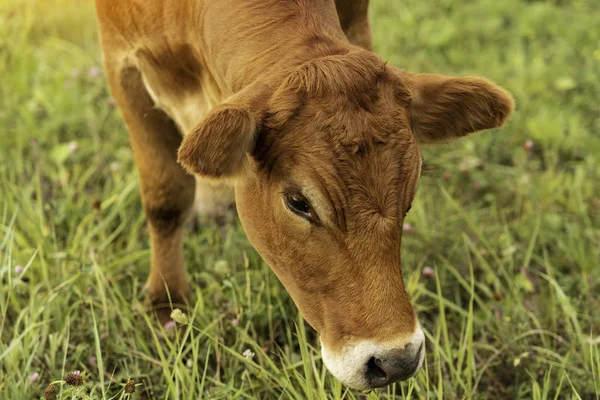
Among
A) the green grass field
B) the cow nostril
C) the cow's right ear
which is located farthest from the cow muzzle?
the cow's right ear

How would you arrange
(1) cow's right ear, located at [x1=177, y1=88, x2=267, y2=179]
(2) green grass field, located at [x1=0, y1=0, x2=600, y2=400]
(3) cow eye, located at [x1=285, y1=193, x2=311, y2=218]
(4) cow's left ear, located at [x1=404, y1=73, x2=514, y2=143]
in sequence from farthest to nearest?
(2) green grass field, located at [x1=0, y1=0, x2=600, y2=400] < (4) cow's left ear, located at [x1=404, y1=73, x2=514, y2=143] < (3) cow eye, located at [x1=285, y1=193, x2=311, y2=218] < (1) cow's right ear, located at [x1=177, y1=88, x2=267, y2=179]

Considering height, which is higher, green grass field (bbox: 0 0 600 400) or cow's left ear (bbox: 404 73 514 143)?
cow's left ear (bbox: 404 73 514 143)

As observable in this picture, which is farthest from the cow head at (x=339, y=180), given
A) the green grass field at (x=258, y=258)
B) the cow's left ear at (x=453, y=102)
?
the green grass field at (x=258, y=258)

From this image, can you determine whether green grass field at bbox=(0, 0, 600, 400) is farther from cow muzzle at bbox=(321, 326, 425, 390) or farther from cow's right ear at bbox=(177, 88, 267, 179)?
cow's right ear at bbox=(177, 88, 267, 179)

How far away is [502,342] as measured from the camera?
3.33 metres

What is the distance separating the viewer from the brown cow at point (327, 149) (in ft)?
7.87

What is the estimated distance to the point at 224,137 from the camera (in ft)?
→ 7.82

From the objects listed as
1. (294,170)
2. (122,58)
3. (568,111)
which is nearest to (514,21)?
(568,111)

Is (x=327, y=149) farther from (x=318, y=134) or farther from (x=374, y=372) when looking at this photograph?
(x=374, y=372)

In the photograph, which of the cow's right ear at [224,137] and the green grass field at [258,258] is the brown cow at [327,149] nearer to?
the cow's right ear at [224,137]

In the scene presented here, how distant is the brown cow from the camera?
7.87 feet

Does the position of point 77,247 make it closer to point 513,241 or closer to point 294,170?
point 294,170

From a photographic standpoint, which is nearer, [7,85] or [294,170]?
[294,170]

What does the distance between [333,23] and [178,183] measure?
1112 mm
